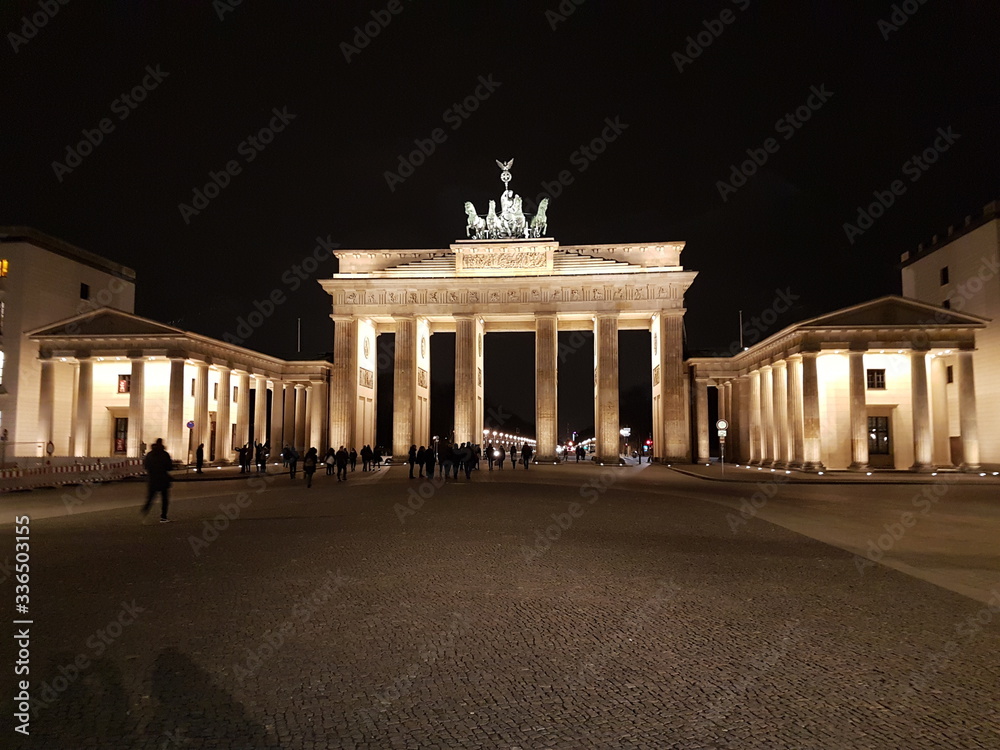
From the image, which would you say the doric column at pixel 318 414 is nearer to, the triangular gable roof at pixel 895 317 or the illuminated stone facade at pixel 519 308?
the illuminated stone facade at pixel 519 308

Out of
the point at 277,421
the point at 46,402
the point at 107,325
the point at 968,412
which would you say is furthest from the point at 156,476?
the point at 277,421

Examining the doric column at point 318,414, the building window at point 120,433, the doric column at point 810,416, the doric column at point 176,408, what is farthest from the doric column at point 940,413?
the building window at point 120,433

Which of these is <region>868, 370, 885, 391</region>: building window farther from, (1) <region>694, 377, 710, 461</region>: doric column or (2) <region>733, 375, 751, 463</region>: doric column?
(1) <region>694, 377, 710, 461</region>: doric column

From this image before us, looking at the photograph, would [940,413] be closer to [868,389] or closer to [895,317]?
[868,389]

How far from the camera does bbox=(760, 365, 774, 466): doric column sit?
154ft

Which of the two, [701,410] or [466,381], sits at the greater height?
[466,381]

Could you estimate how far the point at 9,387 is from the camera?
151 feet

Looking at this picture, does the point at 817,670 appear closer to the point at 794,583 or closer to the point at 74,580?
the point at 794,583

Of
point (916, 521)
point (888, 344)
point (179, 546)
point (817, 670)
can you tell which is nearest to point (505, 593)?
point (817, 670)

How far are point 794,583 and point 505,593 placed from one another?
3.91m

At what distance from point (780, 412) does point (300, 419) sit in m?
39.8

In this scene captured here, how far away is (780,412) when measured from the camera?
44625 millimetres

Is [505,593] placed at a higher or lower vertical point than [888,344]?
lower

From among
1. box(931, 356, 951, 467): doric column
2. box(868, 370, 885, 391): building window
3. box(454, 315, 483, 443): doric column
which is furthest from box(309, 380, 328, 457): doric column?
box(931, 356, 951, 467): doric column
